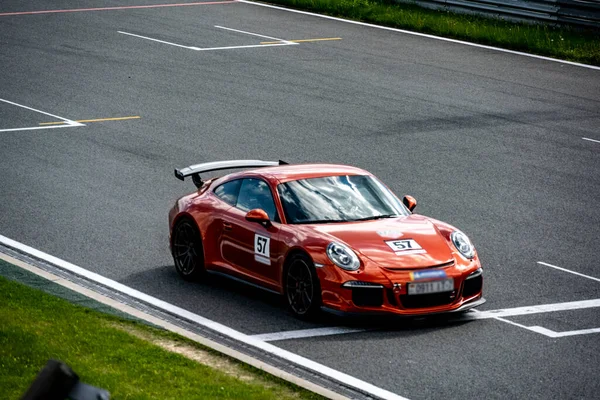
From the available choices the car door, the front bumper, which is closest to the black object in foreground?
the front bumper

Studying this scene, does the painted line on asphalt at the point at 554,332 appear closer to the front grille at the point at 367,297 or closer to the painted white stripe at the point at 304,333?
the front grille at the point at 367,297

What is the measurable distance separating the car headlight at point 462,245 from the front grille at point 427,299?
0.58 meters

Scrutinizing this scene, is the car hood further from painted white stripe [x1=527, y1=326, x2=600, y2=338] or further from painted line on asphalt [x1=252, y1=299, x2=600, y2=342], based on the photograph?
painted white stripe [x1=527, y1=326, x2=600, y2=338]

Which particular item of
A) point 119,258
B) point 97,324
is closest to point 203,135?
point 119,258

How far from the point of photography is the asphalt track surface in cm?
1023

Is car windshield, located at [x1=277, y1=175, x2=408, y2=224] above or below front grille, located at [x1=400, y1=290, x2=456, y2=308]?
above

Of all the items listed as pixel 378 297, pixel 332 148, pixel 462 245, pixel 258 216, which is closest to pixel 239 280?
pixel 258 216

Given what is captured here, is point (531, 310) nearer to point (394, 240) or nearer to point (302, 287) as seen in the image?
point (394, 240)

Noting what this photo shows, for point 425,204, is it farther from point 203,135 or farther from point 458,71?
point 458,71

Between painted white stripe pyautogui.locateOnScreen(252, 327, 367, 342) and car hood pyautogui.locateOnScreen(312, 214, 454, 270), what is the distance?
2.28 ft

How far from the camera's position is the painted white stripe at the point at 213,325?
9.02 metres

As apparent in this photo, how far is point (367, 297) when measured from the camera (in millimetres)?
10484

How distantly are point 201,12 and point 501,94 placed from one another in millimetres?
12679

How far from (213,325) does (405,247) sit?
194 cm
